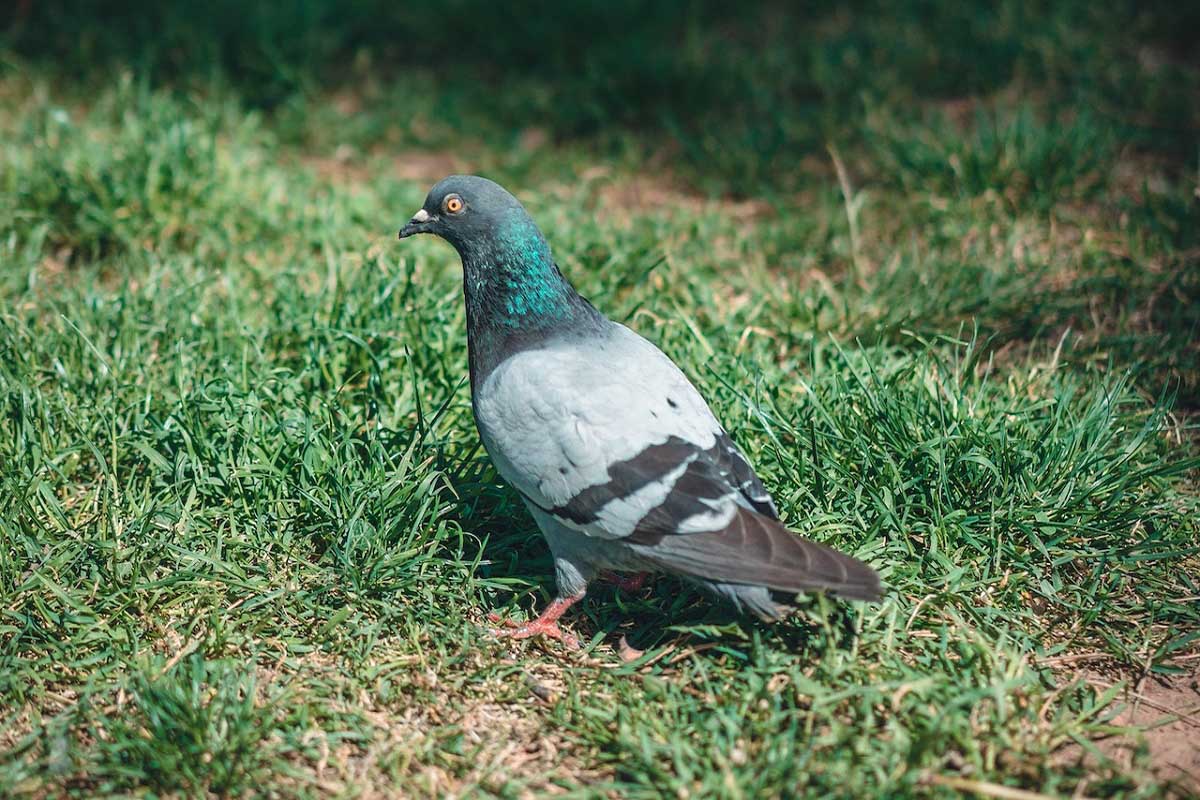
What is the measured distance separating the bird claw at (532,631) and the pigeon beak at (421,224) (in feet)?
4.34

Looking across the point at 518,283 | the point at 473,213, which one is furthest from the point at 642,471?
the point at 473,213

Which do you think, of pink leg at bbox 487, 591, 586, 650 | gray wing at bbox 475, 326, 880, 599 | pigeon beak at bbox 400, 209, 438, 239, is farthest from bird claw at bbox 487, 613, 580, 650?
pigeon beak at bbox 400, 209, 438, 239

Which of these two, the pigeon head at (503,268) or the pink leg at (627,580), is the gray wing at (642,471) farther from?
the pink leg at (627,580)

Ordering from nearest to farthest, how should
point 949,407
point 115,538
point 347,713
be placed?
point 347,713 < point 115,538 < point 949,407

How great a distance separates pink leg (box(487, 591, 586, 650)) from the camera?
125 inches

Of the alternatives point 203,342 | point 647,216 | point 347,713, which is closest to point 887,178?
point 647,216

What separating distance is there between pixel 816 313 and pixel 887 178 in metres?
1.48

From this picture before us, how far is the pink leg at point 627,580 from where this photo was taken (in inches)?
134

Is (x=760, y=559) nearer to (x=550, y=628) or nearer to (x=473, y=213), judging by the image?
(x=550, y=628)

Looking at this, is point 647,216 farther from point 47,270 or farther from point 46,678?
point 46,678

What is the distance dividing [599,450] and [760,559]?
21.0 inches

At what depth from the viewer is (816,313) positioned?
4.28 m

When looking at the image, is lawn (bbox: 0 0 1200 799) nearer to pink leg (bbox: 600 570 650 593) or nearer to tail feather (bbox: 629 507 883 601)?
pink leg (bbox: 600 570 650 593)

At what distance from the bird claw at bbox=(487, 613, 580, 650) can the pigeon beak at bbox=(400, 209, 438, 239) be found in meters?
1.32
